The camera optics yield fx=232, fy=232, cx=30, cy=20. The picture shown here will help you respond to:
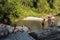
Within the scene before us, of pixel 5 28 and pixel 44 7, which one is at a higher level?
pixel 5 28

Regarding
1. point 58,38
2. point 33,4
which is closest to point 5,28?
point 58,38

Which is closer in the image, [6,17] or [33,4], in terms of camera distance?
[6,17]

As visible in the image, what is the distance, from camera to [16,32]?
71.3 feet

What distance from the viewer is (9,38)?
19.6 meters

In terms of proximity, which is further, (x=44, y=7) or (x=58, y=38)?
(x=44, y=7)

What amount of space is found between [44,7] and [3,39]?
31072 millimetres

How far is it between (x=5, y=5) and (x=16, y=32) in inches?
414

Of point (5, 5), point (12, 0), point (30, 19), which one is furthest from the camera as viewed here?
point (30, 19)

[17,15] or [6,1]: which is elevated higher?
[6,1]

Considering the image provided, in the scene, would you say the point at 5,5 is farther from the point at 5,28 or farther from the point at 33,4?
the point at 33,4

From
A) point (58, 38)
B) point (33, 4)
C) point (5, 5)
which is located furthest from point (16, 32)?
point (33, 4)

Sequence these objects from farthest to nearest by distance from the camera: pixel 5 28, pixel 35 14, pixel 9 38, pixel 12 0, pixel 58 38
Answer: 1. pixel 35 14
2. pixel 12 0
3. pixel 5 28
4. pixel 58 38
5. pixel 9 38

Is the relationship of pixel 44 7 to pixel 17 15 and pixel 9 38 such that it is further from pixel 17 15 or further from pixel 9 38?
pixel 9 38

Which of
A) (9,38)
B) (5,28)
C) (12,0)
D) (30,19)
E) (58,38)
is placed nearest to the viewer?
(9,38)
